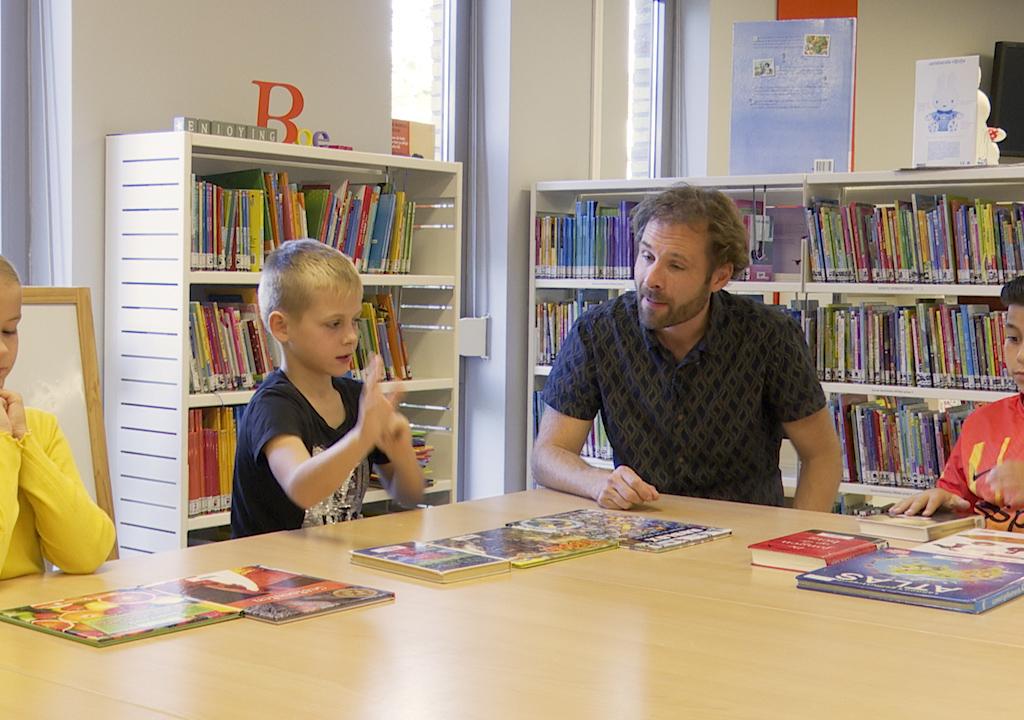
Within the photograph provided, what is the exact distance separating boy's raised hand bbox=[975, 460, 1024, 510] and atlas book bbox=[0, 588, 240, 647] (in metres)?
1.42

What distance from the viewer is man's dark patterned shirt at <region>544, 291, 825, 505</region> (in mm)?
2627

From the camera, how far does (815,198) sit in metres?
4.23

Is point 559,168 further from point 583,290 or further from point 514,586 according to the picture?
point 514,586

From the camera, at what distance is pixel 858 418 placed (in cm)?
413

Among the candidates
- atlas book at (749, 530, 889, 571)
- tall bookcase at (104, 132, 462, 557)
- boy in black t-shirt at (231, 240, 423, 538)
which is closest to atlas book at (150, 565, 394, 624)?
boy in black t-shirt at (231, 240, 423, 538)

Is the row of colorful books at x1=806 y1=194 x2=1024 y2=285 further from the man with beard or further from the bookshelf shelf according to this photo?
the man with beard

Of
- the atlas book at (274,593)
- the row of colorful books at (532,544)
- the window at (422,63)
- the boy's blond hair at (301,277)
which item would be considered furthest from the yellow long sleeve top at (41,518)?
the window at (422,63)

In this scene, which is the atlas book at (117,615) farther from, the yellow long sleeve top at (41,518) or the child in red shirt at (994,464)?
the child in red shirt at (994,464)

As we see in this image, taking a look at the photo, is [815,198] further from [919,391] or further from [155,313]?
[155,313]

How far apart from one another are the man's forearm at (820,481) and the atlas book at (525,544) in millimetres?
869

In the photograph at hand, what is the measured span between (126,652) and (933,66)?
3.18 metres


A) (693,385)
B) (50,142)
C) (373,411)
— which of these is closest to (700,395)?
(693,385)

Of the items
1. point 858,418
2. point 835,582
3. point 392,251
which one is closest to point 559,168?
point 392,251

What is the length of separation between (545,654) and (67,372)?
136 cm
